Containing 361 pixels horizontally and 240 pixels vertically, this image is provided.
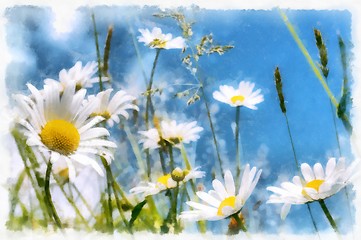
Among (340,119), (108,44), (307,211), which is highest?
(108,44)

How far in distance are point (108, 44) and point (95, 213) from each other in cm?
21

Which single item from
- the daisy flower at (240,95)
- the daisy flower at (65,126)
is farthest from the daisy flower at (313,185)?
the daisy flower at (65,126)

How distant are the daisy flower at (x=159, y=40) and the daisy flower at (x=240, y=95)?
0.08 metres

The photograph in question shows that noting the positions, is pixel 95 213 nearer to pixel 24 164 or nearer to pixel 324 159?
pixel 24 164

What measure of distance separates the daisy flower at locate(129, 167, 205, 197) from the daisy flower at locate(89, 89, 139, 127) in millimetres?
86

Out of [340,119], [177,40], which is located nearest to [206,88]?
[177,40]

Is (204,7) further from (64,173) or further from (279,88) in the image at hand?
(64,173)

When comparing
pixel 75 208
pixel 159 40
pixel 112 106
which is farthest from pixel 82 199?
pixel 159 40

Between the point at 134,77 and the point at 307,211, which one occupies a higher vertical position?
the point at 134,77

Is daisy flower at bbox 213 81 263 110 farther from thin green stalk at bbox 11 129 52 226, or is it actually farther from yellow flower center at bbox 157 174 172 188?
thin green stalk at bbox 11 129 52 226

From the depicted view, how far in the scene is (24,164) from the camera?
2.25 feet

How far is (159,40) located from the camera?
746mm

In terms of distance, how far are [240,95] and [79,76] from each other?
0.20m

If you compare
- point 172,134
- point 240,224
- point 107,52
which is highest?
point 107,52
